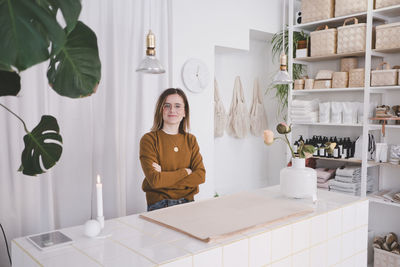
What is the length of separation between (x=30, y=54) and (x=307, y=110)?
3442 mm

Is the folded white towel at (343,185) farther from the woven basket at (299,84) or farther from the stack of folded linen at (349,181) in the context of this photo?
the woven basket at (299,84)

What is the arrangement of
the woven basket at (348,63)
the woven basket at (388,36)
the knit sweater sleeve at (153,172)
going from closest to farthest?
the knit sweater sleeve at (153,172) < the woven basket at (388,36) < the woven basket at (348,63)

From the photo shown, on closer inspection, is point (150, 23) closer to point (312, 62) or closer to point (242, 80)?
point (242, 80)

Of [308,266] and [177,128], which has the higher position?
[177,128]

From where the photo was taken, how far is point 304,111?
12.7ft

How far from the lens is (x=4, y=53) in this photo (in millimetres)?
753

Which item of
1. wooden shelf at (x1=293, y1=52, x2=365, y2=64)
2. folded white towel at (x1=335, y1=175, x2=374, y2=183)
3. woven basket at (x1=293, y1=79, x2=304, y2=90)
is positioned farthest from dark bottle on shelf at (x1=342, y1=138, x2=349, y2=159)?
wooden shelf at (x1=293, y1=52, x2=365, y2=64)

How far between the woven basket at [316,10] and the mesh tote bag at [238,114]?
3.39 ft

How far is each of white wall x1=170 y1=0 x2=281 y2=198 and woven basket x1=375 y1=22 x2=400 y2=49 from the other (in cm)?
130

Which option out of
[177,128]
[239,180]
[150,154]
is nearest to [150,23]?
[177,128]

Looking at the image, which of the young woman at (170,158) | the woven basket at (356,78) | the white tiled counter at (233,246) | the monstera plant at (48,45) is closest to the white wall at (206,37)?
the young woman at (170,158)

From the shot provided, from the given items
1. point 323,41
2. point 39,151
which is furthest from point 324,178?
point 39,151

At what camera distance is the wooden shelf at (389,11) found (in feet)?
10.5

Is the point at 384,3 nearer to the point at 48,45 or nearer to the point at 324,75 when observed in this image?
the point at 324,75
